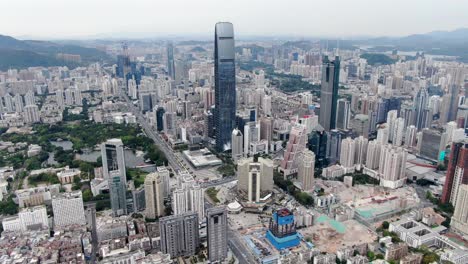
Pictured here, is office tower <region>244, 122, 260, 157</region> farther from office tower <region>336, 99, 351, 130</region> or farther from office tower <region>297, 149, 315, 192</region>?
office tower <region>336, 99, 351, 130</region>

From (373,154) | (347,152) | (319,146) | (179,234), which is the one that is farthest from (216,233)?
(373,154)

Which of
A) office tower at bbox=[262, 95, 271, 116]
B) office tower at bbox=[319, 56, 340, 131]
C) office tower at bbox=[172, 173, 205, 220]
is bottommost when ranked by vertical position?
office tower at bbox=[172, 173, 205, 220]

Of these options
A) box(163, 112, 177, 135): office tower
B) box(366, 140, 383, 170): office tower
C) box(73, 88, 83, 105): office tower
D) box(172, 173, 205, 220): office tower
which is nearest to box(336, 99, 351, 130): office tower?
box(366, 140, 383, 170): office tower

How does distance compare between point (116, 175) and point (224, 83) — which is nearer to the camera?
point (116, 175)

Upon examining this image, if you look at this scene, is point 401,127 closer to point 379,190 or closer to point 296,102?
point 379,190

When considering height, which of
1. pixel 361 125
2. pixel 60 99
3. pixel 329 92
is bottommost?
pixel 60 99

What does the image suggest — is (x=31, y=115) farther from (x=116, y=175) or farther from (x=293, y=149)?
(x=293, y=149)
